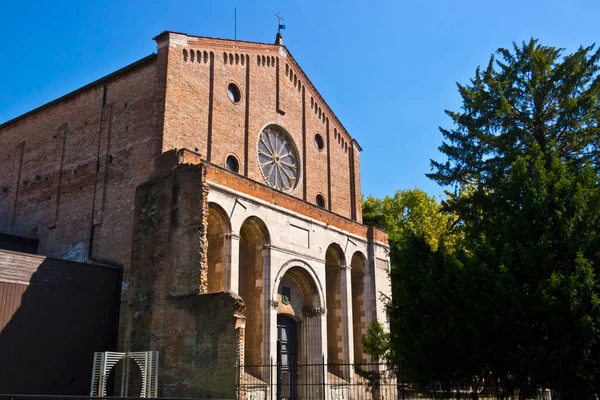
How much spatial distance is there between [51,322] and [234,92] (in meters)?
12.2

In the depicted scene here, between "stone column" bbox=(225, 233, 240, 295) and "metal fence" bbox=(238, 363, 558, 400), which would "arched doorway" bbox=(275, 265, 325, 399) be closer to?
"metal fence" bbox=(238, 363, 558, 400)

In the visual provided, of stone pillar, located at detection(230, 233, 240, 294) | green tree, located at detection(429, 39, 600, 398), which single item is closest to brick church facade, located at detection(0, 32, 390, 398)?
stone pillar, located at detection(230, 233, 240, 294)

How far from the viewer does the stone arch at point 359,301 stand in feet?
78.3

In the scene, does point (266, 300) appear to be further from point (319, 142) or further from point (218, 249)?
point (319, 142)

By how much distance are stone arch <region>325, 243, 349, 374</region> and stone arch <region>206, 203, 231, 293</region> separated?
6.24 meters

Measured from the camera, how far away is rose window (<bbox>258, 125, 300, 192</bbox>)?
83.1ft

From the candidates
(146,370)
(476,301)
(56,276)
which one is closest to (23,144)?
(56,276)

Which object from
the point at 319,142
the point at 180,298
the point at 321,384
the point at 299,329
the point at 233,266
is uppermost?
the point at 319,142

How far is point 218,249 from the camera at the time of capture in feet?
59.8

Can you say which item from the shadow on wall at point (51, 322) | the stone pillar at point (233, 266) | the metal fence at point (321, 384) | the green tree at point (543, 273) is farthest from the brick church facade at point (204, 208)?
the green tree at point (543, 273)

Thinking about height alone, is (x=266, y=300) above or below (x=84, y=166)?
below

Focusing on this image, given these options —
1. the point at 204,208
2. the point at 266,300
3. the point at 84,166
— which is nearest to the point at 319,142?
the point at 84,166

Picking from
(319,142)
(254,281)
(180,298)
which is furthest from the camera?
(319,142)

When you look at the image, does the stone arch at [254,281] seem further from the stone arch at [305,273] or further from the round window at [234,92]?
the round window at [234,92]
